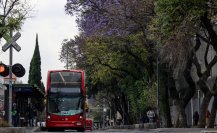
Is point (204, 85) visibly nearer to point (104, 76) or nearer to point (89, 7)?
point (89, 7)

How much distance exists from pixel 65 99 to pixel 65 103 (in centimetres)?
38

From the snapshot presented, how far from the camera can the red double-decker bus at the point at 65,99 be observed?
38938 mm

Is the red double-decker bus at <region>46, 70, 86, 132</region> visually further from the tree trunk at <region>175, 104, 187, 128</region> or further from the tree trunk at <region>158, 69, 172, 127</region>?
the tree trunk at <region>158, 69, 172, 127</region>

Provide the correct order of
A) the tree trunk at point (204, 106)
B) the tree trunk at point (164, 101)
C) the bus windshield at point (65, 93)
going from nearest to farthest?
the bus windshield at point (65, 93)
the tree trunk at point (204, 106)
the tree trunk at point (164, 101)

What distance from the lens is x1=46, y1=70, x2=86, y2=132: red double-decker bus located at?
3894 centimetres

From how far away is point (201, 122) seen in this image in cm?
4034

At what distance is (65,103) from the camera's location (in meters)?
39.9

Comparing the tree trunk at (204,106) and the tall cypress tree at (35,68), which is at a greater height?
the tall cypress tree at (35,68)

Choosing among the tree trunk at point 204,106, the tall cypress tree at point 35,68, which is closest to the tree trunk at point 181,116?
the tree trunk at point 204,106

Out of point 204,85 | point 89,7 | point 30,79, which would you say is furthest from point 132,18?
point 30,79

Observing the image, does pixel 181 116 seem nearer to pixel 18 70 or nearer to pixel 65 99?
pixel 65 99

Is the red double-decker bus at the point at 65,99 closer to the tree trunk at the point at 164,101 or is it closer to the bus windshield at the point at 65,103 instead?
the bus windshield at the point at 65,103

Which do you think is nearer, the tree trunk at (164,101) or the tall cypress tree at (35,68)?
the tree trunk at (164,101)

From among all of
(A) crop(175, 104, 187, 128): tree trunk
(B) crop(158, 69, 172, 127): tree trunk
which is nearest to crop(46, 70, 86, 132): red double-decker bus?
(A) crop(175, 104, 187, 128): tree trunk
